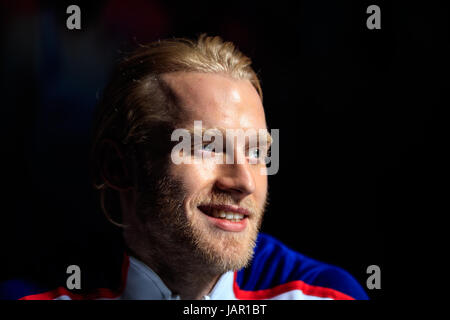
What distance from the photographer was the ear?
4.68 ft

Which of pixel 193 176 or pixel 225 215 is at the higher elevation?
pixel 193 176

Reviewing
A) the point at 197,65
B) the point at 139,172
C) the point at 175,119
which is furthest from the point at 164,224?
the point at 197,65

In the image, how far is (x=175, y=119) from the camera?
1.31 m

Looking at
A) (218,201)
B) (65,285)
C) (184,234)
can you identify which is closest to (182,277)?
(184,234)

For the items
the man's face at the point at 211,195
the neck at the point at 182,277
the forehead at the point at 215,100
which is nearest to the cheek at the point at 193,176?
the man's face at the point at 211,195

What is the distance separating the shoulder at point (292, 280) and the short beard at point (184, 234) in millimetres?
296

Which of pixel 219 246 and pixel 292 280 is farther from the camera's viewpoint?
pixel 292 280

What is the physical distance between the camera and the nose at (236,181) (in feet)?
4.14

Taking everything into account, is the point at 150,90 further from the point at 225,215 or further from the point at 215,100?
the point at 225,215

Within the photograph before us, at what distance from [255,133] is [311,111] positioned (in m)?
0.60

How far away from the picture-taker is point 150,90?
139 cm

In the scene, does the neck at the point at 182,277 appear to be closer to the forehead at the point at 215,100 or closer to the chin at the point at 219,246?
the chin at the point at 219,246

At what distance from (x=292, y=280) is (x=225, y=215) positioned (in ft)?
1.50

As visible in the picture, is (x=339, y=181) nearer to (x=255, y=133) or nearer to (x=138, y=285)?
(x=255, y=133)
